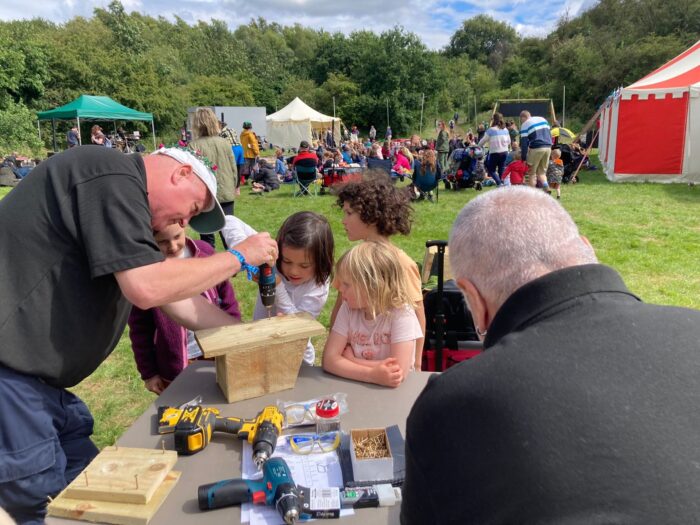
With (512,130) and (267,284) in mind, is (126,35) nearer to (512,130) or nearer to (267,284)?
(512,130)

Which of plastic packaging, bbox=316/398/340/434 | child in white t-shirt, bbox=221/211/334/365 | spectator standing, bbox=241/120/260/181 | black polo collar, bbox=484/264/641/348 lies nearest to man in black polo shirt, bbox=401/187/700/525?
black polo collar, bbox=484/264/641/348

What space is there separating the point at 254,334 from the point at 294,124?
1091 inches

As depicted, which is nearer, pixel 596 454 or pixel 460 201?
pixel 596 454

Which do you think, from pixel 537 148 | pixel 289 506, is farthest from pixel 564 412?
pixel 537 148

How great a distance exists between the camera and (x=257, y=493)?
53.5 inches

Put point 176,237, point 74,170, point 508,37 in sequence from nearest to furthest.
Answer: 1. point 74,170
2. point 176,237
3. point 508,37

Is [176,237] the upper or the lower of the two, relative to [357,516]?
upper

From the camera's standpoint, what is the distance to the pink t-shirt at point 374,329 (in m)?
2.23

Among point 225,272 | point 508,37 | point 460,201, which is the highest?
point 508,37

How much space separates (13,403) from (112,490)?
1.81 feet

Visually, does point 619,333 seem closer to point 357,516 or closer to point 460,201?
point 357,516

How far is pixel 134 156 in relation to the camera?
1.68 metres

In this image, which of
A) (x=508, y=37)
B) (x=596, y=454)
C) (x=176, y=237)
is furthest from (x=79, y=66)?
(x=508, y=37)

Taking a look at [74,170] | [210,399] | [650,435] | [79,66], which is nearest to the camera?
[650,435]
